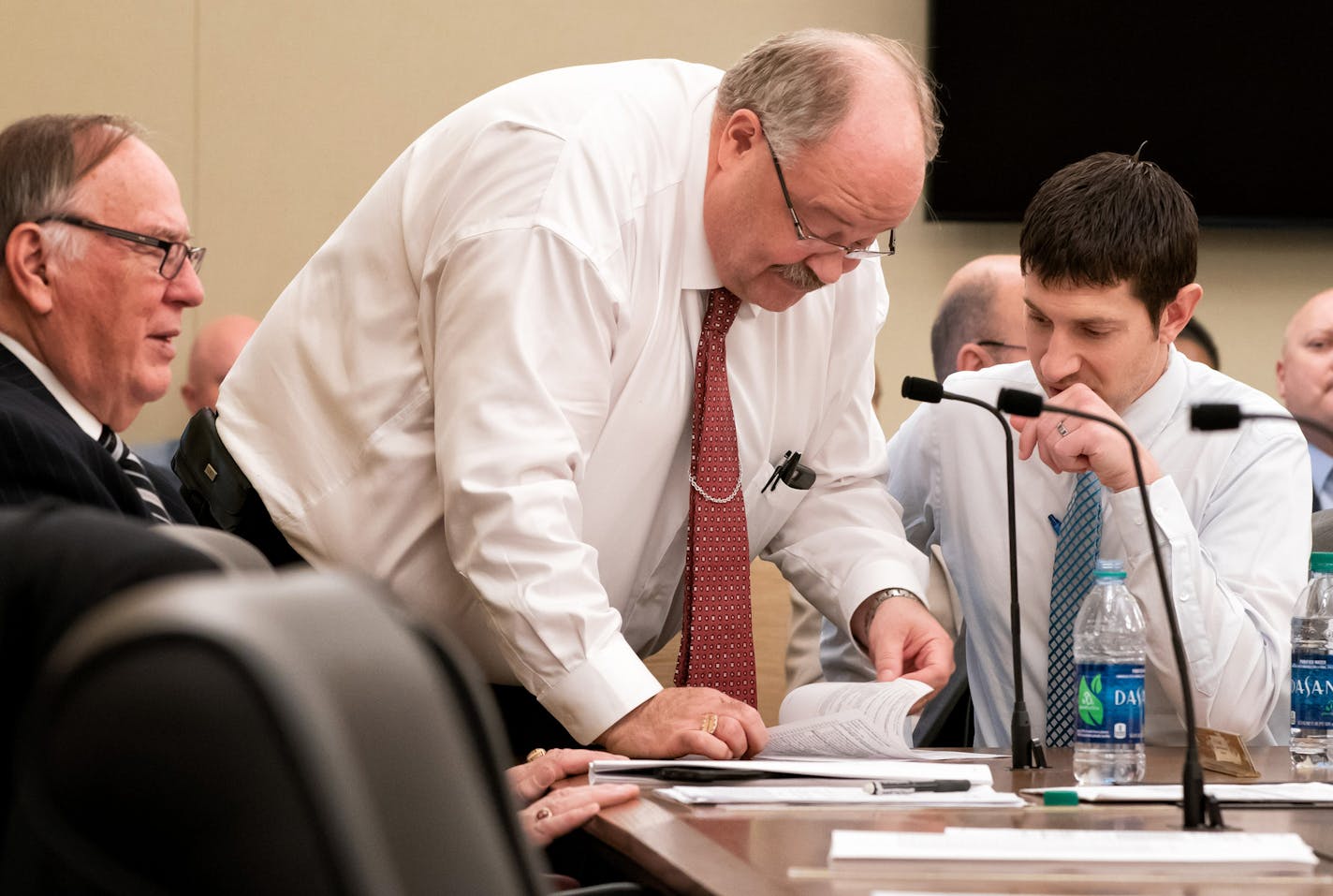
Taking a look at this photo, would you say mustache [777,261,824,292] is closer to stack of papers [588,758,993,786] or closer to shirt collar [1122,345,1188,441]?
shirt collar [1122,345,1188,441]

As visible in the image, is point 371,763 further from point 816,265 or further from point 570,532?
point 816,265

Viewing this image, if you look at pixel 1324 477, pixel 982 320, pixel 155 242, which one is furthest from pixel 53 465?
pixel 1324 477

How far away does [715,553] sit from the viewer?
209 cm

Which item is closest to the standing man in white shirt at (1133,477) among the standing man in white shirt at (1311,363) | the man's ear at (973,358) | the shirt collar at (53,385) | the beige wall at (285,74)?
the man's ear at (973,358)

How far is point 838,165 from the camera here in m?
2.02

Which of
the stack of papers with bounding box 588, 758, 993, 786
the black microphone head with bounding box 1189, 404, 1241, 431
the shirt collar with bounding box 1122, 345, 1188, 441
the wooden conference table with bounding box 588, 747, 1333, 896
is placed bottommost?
the stack of papers with bounding box 588, 758, 993, 786

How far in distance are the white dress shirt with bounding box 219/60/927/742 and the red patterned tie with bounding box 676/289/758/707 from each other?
48mm

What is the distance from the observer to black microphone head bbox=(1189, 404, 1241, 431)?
143 centimetres

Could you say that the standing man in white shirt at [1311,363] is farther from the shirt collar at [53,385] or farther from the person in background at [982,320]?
the shirt collar at [53,385]

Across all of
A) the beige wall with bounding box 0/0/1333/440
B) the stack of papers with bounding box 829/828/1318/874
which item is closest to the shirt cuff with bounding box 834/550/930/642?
the stack of papers with bounding box 829/828/1318/874

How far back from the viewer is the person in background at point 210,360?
14.5ft

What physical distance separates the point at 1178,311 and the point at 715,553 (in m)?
0.78

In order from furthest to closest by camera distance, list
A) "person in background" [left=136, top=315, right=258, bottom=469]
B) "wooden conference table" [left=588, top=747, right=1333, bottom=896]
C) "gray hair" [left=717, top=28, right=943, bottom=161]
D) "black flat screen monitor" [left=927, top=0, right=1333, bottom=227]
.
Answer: "black flat screen monitor" [left=927, top=0, right=1333, bottom=227], "person in background" [left=136, top=315, right=258, bottom=469], "gray hair" [left=717, top=28, right=943, bottom=161], "wooden conference table" [left=588, top=747, right=1333, bottom=896]

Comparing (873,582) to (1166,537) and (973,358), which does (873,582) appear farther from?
(973,358)
